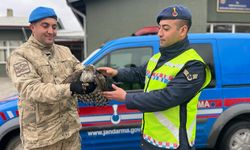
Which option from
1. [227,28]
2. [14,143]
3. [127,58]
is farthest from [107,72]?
[227,28]

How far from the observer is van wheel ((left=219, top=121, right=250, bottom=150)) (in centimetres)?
434

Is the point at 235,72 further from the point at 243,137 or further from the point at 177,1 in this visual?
the point at 177,1

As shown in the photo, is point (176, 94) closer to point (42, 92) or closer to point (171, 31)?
point (171, 31)

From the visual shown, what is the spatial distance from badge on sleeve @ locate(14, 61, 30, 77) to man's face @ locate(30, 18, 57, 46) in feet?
0.80

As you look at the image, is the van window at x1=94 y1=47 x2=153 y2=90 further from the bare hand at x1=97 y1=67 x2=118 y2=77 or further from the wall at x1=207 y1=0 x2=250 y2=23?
the wall at x1=207 y1=0 x2=250 y2=23

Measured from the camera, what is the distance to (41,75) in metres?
2.29

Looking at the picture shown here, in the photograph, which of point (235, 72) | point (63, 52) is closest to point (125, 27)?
point (235, 72)

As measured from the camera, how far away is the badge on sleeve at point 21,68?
85.3 inches

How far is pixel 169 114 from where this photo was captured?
2121mm

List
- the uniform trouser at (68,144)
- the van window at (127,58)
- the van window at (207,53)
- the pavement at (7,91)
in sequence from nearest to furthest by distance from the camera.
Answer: the uniform trouser at (68,144), the van window at (127,58), the van window at (207,53), the pavement at (7,91)

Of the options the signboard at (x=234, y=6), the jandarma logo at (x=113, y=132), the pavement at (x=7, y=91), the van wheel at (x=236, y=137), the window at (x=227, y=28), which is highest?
the signboard at (x=234, y=6)

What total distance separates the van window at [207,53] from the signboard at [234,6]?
7.91 meters

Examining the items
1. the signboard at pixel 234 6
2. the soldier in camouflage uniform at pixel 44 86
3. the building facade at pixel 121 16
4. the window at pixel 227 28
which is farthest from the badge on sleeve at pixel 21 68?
the signboard at pixel 234 6

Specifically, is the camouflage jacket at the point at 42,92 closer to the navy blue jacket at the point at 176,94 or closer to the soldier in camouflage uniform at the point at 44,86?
the soldier in camouflage uniform at the point at 44,86
